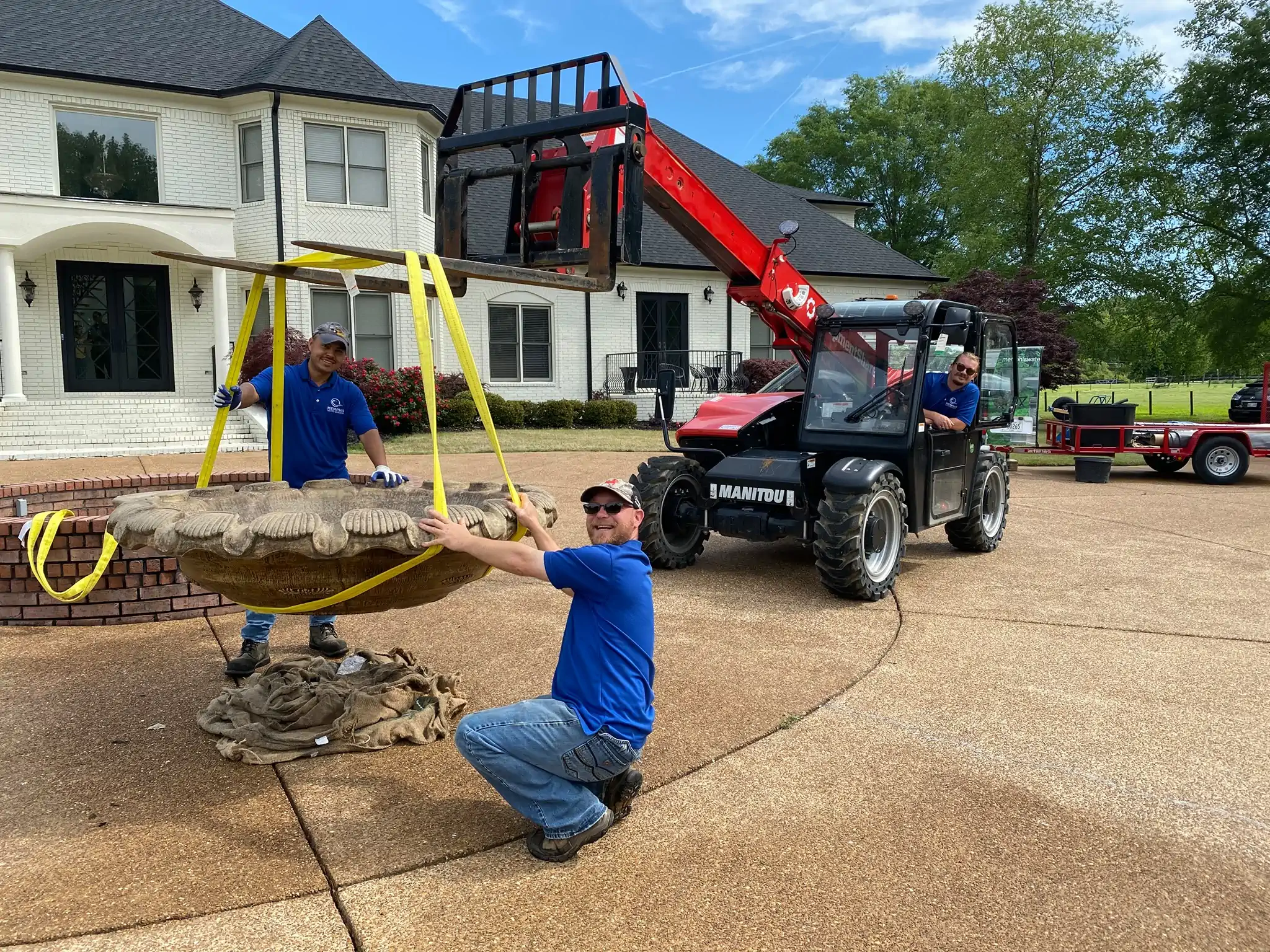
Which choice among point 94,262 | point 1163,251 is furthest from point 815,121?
point 94,262

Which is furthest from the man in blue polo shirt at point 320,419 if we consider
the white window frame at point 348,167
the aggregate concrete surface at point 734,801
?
the white window frame at point 348,167

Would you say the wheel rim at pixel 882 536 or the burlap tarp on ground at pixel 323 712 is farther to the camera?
the wheel rim at pixel 882 536

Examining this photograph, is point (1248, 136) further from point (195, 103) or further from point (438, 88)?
point (195, 103)

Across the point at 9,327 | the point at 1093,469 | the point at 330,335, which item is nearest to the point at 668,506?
the point at 330,335

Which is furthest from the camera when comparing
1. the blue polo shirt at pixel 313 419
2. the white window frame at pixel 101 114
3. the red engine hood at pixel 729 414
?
the white window frame at pixel 101 114

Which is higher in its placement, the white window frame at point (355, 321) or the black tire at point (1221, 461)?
the white window frame at point (355, 321)

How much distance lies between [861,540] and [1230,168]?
24.5m

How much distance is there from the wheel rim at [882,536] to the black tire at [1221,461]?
10.2 metres

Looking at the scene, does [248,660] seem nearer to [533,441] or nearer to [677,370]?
[533,441]

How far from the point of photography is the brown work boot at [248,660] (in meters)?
4.89

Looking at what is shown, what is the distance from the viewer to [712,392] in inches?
950

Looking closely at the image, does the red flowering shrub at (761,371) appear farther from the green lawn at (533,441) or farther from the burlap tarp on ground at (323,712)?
the burlap tarp on ground at (323,712)

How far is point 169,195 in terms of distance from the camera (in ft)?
61.8

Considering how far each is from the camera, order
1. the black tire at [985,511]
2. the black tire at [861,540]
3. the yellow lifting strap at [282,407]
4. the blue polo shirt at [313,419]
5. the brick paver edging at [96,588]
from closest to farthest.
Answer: the yellow lifting strap at [282,407], the blue polo shirt at [313,419], the brick paver edging at [96,588], the black tire at [861,540], the black tire at [985,511]
